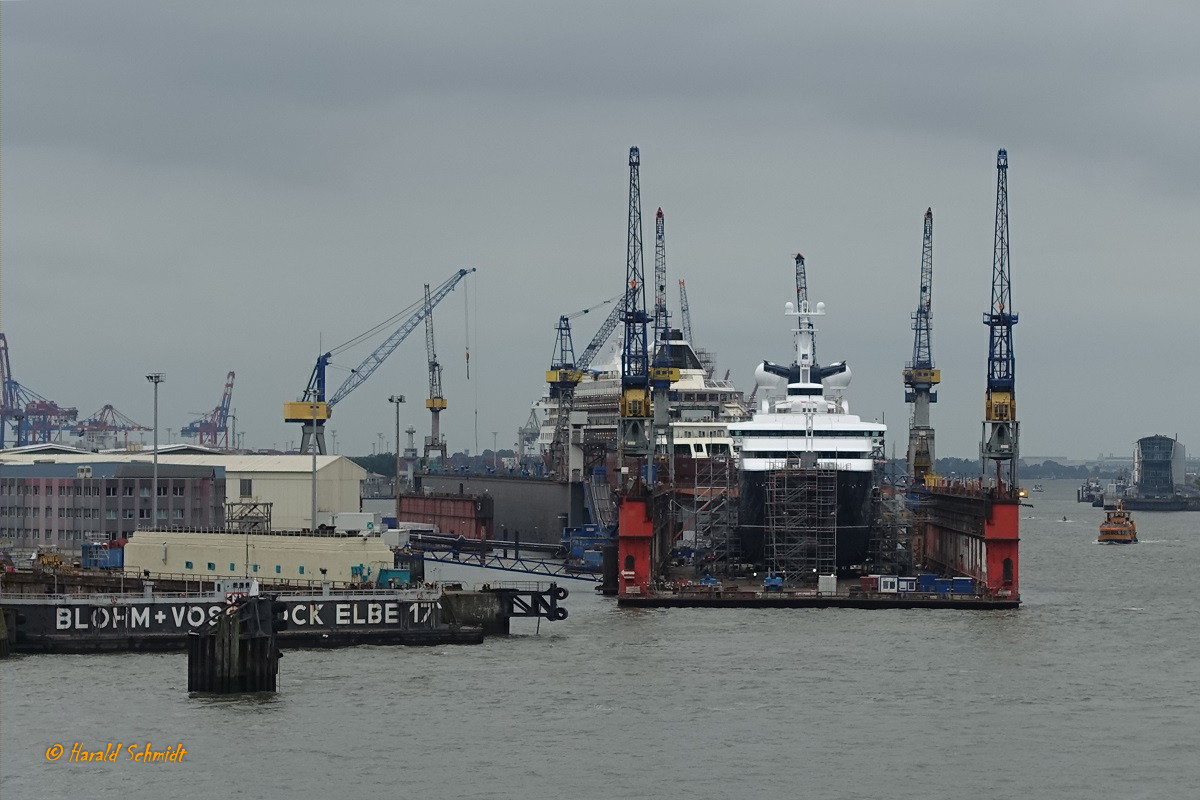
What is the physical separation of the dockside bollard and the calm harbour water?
1.02 m

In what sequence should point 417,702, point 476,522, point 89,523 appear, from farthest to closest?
point 476,522, point 89,523, point 417,702

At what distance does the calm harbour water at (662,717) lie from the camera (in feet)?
158

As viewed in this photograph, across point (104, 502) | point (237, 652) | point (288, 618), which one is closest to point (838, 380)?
point (104, 502)

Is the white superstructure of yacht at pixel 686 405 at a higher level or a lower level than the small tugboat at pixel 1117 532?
higher

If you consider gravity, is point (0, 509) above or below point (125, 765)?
above

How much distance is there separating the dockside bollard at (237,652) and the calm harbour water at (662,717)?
1023 millimetres

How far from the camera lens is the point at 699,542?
11194 centimetres

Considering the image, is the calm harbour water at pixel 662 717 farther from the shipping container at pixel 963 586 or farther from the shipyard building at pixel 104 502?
the shipyard building at pixel 104 502

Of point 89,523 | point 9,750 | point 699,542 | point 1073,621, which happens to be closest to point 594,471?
point 699,542

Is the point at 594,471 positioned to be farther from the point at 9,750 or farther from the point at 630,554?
the point at 9,750

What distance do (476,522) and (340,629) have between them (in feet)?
303

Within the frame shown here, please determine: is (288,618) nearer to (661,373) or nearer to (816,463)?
Answer: (816,463)

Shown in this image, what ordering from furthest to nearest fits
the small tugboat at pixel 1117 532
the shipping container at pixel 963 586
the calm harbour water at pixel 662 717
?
the small tugboat at pixel 1117 532
the shipping container at pixel 963 586
the calm harbour water at pixel 662 717

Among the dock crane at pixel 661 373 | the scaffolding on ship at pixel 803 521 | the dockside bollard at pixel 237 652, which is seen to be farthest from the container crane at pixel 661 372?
the dockside bollard at pixel 237 652
